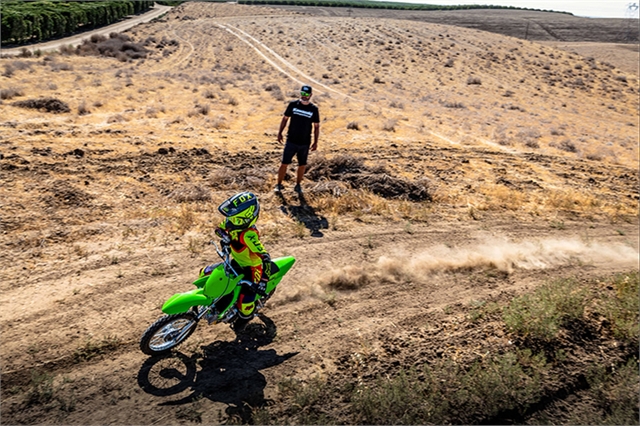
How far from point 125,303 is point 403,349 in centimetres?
434

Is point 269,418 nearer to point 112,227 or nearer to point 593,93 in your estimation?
point 112,227

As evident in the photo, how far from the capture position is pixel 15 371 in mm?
5359

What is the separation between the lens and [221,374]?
5688 mm

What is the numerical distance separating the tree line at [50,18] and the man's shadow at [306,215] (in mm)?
48471

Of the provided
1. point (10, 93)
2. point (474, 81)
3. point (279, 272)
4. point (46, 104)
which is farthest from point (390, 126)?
point (474, 81)

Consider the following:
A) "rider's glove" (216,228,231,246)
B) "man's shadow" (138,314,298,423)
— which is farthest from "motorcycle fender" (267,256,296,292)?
"rider's glove" (216,228,231,246)

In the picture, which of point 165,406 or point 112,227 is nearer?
point 165,406

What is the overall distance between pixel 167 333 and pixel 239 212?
191 cm

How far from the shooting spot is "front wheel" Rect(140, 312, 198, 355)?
5.50m

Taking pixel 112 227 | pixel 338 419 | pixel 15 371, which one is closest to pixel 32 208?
pixel 112 227

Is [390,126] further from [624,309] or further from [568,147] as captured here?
[624,309]

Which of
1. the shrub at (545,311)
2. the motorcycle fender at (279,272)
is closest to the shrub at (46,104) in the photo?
the motorcycle fender at (279,272)

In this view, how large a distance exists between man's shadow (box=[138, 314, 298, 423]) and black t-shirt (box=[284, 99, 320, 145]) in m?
5.61

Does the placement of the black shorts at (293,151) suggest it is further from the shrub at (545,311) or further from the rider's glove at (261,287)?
the shrub at (545,311)
